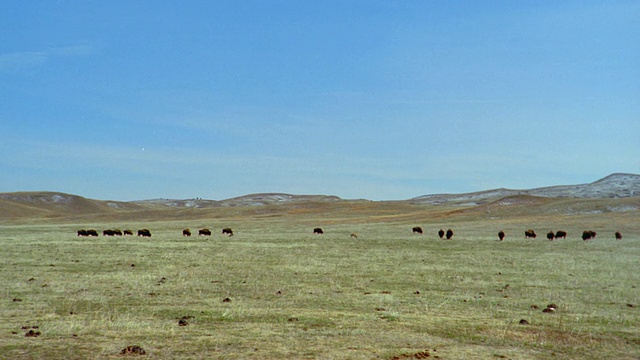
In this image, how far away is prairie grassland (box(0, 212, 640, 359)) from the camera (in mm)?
10836

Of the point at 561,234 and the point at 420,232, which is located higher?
the point at 420,232

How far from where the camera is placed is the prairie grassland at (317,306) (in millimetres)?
10836

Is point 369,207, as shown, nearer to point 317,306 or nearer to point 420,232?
point 420,232

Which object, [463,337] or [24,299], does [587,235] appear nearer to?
[463,337]

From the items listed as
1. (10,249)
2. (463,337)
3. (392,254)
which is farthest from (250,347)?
(10,249)

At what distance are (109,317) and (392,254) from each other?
74.7ft

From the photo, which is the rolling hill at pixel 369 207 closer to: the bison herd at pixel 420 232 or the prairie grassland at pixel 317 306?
the bison herd at pixel 420 232

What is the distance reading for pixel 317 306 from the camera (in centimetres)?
1590

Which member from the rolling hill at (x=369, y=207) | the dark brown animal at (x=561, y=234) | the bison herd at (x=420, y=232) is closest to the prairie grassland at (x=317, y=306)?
Answer: the bison herd at (x=420, y=232)

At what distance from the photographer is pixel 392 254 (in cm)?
3422

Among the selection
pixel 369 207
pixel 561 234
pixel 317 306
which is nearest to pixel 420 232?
pixel 561 234

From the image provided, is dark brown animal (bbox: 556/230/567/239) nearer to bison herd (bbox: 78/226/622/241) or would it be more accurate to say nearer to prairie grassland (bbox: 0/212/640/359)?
bison herd (bbox: 78/226/622/241)

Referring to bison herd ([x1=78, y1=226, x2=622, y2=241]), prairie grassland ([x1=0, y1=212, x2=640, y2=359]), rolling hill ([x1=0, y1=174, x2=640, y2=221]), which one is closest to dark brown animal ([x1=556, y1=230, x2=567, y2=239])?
bison herd ([x1=78, y1=226, x2=622, y2=241])

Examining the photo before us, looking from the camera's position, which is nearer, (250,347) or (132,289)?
(250,347)
